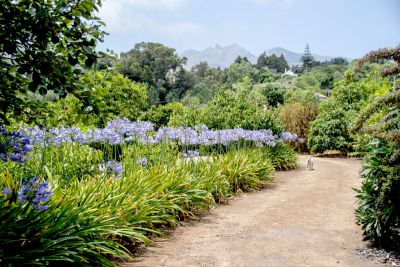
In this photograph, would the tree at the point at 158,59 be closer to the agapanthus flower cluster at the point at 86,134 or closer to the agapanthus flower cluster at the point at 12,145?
the agapanthus flower cluster at the point at 86,134

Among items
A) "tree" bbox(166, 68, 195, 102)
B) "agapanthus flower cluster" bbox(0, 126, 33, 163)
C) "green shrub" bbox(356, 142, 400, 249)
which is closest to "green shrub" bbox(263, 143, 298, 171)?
"green shrub" bbox(356, 142, 400, 249)

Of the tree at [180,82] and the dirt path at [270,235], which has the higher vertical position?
the tree at [180,82]

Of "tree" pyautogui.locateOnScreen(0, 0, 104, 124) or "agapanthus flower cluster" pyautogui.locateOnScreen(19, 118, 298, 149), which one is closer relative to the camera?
"tree" pyautogui.locateOnScreen(0, 0, 104, 124)

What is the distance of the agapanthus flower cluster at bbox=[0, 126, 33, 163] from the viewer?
3.25 metres

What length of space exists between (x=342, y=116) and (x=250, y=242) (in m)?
15.7

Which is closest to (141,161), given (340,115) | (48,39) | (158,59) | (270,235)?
(270,235)

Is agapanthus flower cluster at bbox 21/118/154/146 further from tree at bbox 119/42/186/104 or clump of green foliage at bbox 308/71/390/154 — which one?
tree at bbox 119/42/186/104

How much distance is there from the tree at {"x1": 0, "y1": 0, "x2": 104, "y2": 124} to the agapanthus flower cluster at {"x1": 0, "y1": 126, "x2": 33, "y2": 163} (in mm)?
618

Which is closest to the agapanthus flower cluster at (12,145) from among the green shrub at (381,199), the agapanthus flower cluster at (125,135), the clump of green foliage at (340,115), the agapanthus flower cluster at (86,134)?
the agapanthus flower cluster at (125,135)

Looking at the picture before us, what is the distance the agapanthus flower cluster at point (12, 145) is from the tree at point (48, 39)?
0.62 metres

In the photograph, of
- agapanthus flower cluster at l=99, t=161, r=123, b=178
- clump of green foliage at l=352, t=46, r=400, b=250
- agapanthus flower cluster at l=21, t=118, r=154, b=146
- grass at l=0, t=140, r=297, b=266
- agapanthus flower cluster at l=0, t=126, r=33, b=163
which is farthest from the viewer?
agapanthus flower cluster at l=21, t=118, r=154, b=146

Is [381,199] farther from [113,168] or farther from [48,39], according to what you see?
[48,39]

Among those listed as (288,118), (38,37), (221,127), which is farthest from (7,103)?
(288,118)

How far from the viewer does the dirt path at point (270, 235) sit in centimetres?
462
